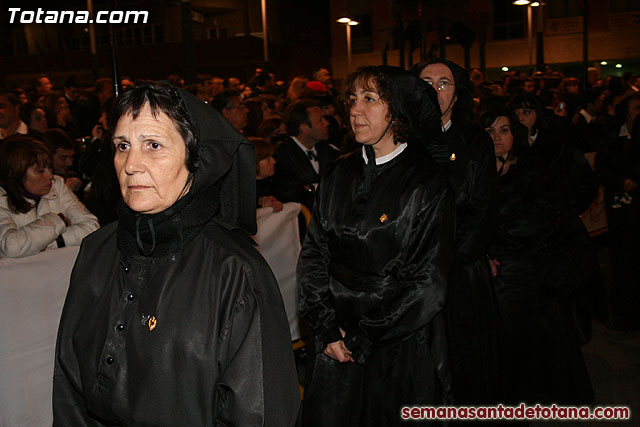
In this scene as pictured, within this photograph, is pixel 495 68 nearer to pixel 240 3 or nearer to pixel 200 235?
pixel 240 3

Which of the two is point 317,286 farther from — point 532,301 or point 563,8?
point 563,8

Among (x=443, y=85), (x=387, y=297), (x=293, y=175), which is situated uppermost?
(x=443, y=85)

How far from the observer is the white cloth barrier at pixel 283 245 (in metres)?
5.54

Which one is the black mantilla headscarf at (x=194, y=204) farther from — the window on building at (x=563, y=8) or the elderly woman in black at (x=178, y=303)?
the window on building at (x=563, y=8)

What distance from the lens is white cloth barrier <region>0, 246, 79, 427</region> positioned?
3.80 meters

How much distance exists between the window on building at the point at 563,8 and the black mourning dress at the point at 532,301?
95.0ft

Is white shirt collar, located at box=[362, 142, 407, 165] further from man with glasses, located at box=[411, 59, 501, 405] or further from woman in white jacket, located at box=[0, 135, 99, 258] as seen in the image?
woman in white jacket, located at box=[0, 135, 99, 258]

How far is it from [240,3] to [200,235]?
30288 mm

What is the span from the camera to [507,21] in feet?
105

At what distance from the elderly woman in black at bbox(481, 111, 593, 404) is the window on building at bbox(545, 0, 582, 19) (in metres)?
28.9

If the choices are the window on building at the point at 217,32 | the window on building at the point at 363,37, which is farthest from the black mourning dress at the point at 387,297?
the window on building at the point at 363,37

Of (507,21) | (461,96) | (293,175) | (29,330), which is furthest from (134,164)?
(507,21)

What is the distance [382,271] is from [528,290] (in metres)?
1.99

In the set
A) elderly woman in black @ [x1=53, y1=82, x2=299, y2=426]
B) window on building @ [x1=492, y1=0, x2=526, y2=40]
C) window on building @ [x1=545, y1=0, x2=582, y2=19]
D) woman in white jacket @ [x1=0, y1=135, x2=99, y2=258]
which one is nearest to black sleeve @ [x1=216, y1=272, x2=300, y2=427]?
elderly woman in black @ [x1=53, y1=82, x2=299, y2=426]
